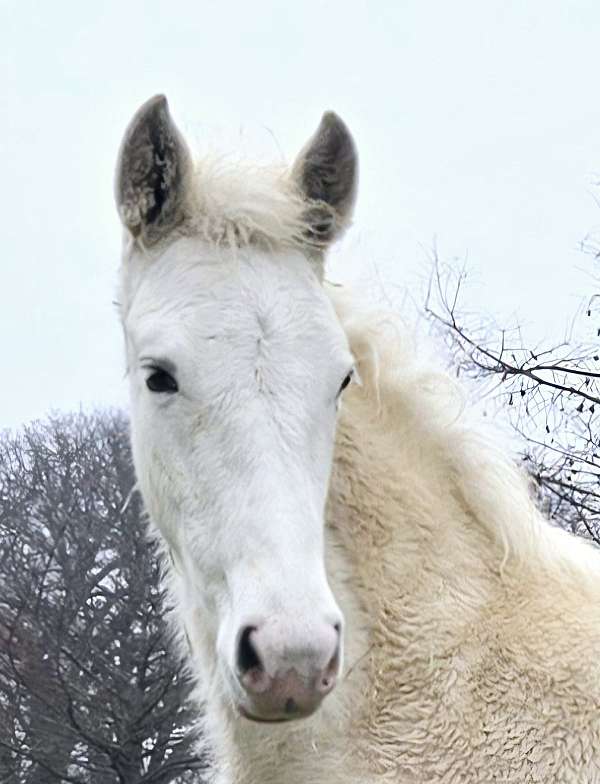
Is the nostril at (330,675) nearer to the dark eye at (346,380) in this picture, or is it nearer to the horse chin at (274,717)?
the horse chin at (274,717)

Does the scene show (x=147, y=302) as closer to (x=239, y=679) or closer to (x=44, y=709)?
(x=239, y=679)

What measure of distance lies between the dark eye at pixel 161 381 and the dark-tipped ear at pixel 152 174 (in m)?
0.54

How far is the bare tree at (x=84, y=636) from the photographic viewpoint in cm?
2031

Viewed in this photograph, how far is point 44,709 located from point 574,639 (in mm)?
→ 18950

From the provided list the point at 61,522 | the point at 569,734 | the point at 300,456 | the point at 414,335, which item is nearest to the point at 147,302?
the point at 300,456

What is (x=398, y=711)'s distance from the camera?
3.29 meters

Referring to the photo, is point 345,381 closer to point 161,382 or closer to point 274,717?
point 161,382

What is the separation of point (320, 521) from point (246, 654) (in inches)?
18.8

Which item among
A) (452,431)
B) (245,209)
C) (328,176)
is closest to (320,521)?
(452,431)

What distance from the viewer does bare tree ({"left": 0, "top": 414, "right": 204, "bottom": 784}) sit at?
20312 mm

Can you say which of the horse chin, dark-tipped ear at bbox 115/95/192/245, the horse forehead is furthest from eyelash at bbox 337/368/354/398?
the horse chin

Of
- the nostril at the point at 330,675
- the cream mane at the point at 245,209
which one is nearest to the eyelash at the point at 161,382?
the cream mane at the point at 245,209

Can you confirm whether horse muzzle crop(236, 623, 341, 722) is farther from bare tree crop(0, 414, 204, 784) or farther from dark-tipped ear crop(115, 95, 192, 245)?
bare tree crop(0, 414, 204, 784)

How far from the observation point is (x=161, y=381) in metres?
3.29
